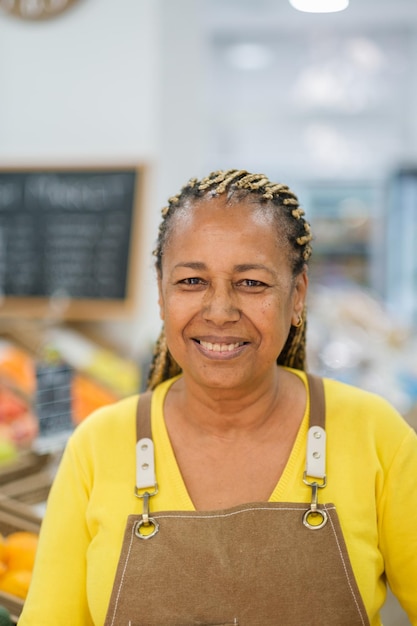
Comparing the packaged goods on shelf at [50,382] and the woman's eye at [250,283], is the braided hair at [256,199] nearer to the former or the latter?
the woman's eye at [250,283]

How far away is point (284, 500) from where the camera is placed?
1.49m

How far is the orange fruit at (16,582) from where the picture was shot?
1.82m

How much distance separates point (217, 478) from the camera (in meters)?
1.54

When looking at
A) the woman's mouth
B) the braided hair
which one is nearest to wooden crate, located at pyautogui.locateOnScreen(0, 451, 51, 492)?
the braided hair

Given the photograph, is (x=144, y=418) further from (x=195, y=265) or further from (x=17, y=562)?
(x=17, y=562)

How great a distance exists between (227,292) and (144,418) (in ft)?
1.18

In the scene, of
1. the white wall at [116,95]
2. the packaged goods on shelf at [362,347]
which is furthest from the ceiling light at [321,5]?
the white wall at [116,95]

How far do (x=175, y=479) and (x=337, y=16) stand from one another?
6753 millimetres

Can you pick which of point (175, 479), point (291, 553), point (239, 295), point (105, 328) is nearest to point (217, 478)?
point (175, 479)

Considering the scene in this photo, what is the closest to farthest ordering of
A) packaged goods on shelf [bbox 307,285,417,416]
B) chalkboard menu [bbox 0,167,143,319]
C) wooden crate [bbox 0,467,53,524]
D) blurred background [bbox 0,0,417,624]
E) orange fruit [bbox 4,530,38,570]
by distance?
1. orange fruit [bbox 4,530,38,570]
2. wooden crate [bbox 0,467,53,524]
3. blurred background [bbox 0,0,417,624]
4. packaged goods on shelf [bbox 307,285,417,416]
5. chalkboard menu [bbox 0,167,143,319]

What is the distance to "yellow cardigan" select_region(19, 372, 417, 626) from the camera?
4.83 feet

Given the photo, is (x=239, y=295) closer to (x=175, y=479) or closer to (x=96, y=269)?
(x=175, y=479)

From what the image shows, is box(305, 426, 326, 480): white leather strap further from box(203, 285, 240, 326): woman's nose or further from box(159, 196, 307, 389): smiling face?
box(203, 285, 240, 326): woman's nose

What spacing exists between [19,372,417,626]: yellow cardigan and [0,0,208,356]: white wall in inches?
85.7
